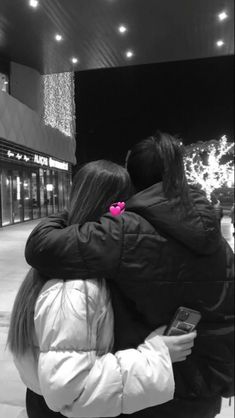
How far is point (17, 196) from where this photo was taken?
44.2ft

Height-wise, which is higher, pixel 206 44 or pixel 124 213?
pixel 206 44

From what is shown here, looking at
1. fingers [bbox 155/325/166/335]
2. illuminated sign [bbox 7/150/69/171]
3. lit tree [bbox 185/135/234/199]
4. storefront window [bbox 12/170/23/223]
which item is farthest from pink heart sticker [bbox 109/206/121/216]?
lit tree [bbox 185/135/234/199]

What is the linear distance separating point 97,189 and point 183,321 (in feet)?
1.03

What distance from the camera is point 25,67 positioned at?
2.76m

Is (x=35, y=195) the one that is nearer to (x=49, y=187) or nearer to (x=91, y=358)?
(x=49, y=187)

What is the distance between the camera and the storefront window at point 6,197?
1223 cm

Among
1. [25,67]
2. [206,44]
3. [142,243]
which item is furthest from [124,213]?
[206,44]

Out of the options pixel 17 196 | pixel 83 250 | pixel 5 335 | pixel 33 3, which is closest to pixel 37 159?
pixel 17 196

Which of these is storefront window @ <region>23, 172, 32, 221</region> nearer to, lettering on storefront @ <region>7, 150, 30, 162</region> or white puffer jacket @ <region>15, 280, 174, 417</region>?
lettering on storefront @ <region>7, 150, 30, 162</region>

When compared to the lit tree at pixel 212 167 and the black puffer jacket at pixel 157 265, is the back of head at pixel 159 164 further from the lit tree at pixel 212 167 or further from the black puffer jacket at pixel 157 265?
the lit tree at pixel 212 167

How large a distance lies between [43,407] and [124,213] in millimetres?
Result: 527

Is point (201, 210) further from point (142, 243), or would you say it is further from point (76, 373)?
point (76, 373)

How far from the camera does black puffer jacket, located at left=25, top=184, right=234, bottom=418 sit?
65 cm

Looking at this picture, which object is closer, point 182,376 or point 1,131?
point 182,376
